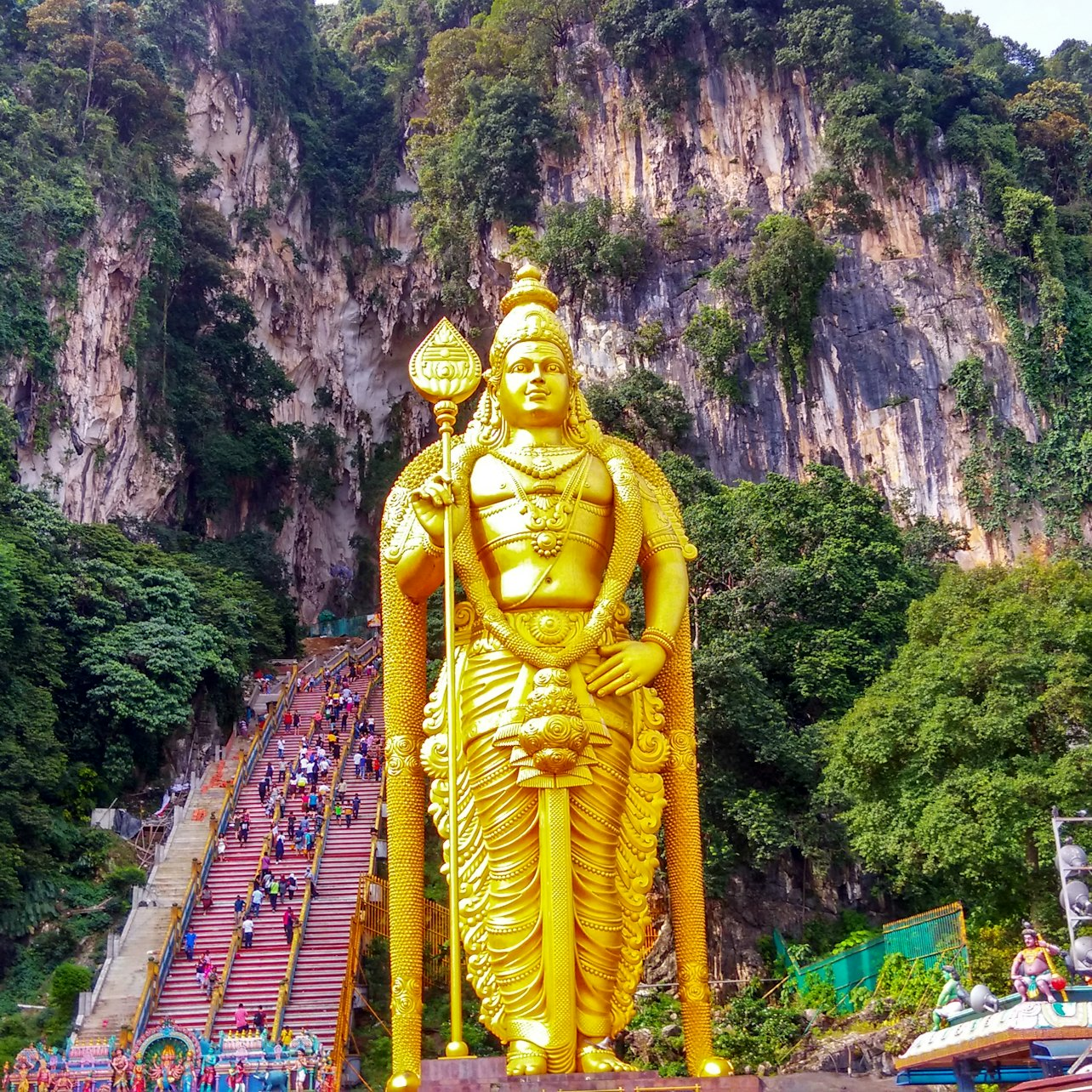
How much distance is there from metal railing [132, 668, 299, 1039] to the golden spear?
4.68 m

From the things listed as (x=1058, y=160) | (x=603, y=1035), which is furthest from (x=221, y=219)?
(x=603, y=1035)

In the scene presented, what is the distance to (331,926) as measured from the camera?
11.9 metres

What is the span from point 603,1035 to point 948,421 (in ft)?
52.8

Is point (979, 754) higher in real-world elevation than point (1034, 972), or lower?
higher

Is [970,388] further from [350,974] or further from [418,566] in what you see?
[418,566]

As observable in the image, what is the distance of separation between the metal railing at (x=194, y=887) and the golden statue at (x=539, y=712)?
4735 mm

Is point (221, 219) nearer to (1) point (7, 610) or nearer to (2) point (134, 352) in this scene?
(2) point (134, 352)

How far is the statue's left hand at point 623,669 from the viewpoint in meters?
6.67

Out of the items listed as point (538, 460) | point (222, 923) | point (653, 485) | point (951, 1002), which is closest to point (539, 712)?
point (538, 460)

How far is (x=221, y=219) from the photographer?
999 inches

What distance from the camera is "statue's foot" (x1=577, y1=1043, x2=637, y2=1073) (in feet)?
19.7

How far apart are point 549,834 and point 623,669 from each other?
0.91 m

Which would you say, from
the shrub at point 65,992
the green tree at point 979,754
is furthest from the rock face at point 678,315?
the shrub at point 65,992

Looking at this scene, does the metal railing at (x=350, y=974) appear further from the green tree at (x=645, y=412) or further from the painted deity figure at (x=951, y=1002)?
the green tree at (x=645, y=412)
